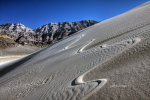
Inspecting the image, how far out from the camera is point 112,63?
231cm

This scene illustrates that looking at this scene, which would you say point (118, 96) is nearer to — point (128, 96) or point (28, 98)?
point (128, 96)

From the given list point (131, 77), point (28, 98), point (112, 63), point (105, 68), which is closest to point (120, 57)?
point (112, 63)

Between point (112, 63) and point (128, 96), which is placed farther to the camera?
point (112, 63)

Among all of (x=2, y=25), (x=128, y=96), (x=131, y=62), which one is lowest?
(x=128, y=96)

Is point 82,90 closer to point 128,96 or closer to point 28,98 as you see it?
point 128,96

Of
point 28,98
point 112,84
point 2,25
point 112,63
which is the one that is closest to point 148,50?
point 112,63

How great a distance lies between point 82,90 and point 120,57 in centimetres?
95

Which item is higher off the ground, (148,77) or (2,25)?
(2,25)

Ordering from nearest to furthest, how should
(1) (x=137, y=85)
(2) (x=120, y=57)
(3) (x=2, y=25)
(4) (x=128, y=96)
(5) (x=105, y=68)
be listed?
1. (4) (x=128, y=96)
2. (1) (x=137, y=85)
3. (5) (x=105, y=68)
4. (2) (x=120, y=57)
5. (3) (x=2, y=25)

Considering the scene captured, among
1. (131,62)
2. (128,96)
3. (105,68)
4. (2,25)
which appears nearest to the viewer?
(128,96)

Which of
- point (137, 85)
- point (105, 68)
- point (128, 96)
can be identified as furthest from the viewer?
point (105, 68)

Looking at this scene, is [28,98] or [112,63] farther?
[28,98]

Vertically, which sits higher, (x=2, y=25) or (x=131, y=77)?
A: (x=2, y=25)

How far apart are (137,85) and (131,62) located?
2.14 feet
